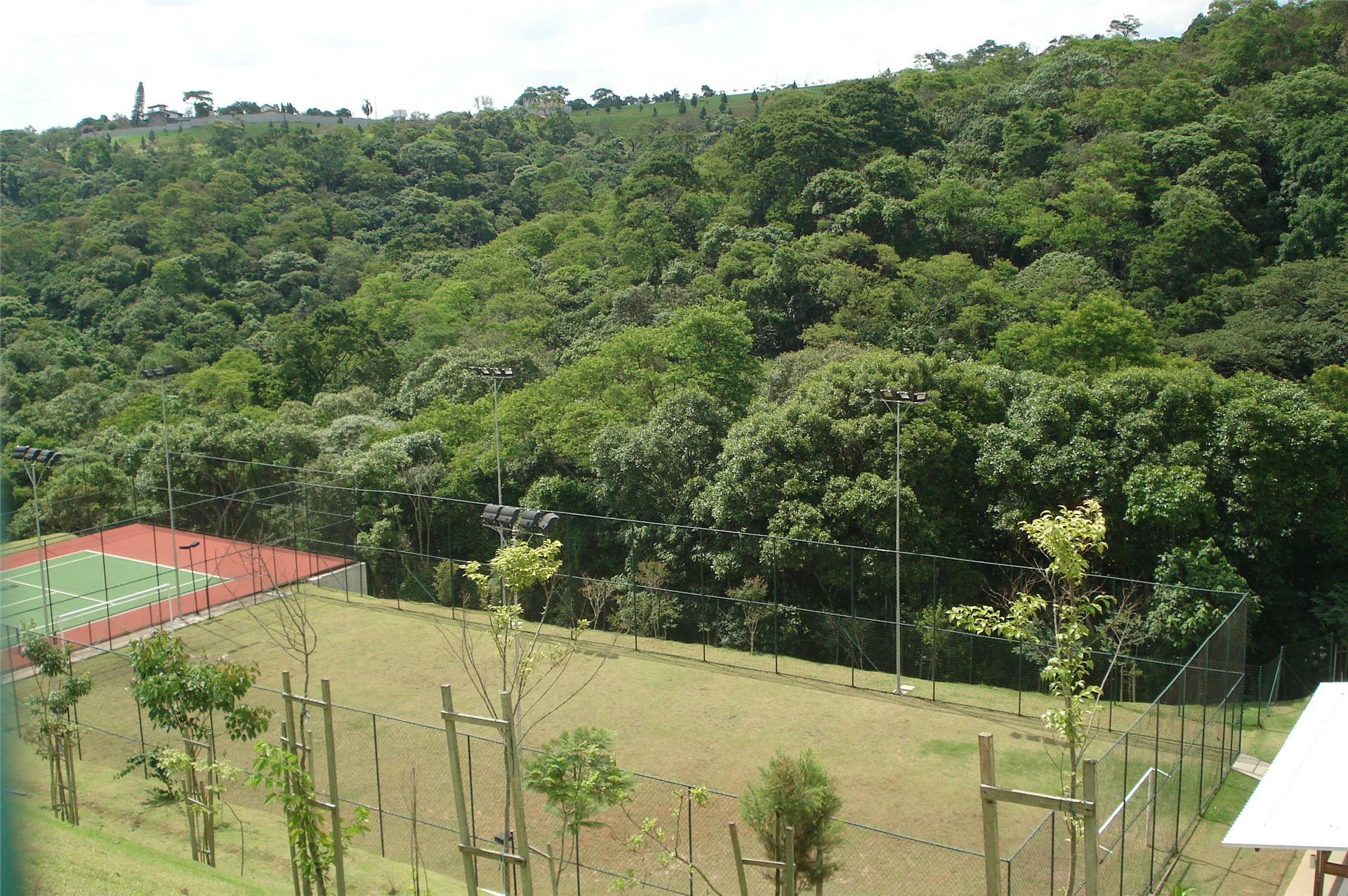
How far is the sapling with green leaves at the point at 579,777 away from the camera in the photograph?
868cm

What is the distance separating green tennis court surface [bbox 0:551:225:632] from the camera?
2216 cm

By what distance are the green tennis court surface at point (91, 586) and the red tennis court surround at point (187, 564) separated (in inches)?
6.9

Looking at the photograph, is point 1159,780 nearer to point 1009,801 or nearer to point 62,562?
point 1009,801

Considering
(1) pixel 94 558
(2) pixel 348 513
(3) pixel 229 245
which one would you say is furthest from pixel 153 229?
(2) pixel 348 513

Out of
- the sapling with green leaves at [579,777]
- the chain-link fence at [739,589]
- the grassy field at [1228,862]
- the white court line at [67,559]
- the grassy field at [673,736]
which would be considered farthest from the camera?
the white court line at [67,559]

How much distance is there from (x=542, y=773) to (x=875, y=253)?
34.9 meters

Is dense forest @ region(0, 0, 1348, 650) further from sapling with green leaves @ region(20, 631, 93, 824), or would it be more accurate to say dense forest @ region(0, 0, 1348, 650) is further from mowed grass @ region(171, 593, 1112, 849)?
sapling with green leaves @ region(20, 631, 93, 824)

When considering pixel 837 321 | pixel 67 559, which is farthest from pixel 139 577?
pixel 837 321

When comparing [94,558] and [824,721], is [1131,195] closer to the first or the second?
[824,721]

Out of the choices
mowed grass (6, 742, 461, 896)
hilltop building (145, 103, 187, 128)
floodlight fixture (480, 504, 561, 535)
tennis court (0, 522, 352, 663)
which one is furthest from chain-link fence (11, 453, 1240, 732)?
hilltop building (145, 103, 187, 128)

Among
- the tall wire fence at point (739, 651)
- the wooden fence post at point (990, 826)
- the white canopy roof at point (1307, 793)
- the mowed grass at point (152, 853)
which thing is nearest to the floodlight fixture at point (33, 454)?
the tall wire fence at point (739, 651)

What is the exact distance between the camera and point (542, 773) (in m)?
8.73

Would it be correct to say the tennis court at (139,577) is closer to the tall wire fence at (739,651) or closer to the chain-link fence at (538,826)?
the tall wire fence at (739,651)

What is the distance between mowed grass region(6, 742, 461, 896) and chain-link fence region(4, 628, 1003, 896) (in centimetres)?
61
